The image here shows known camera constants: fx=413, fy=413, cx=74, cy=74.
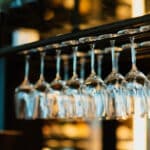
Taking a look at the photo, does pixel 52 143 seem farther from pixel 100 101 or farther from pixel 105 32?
pixel 105 32

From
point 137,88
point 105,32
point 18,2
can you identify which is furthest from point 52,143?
point 105,32

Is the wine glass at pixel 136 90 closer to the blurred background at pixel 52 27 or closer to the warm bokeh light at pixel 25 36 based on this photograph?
the blurred background at pixel 52 27

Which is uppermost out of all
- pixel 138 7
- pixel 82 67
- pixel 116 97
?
pixel 138 7

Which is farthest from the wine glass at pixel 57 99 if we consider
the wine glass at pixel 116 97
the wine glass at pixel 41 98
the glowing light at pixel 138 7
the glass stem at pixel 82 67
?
the glowing light at pixel 138 7

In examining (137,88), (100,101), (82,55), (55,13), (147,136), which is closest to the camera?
(137,88)

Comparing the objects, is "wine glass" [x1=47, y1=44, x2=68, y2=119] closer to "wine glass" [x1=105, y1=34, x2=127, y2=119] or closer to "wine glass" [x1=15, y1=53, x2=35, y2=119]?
"wine glass" [x1=15, y1=53, x2=35, y2=119]

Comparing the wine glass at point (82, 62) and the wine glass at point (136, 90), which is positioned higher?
the wine glass at point (82, 62)

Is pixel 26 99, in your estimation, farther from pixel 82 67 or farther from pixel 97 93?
pixel 97 93

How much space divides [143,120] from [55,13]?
2.23ft

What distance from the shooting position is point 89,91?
155 cm

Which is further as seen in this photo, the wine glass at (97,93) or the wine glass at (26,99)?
the wine glass at (26,99)

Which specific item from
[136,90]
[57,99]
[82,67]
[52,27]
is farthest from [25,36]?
[136,90]

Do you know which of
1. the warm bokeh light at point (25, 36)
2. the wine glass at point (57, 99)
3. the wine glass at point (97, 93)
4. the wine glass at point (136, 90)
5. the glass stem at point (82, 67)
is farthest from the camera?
the warm bokeh light at point (25, 36)

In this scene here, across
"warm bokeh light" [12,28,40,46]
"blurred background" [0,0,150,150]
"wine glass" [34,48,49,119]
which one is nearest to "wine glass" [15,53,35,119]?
"wine glass" [34,48,49,119]
